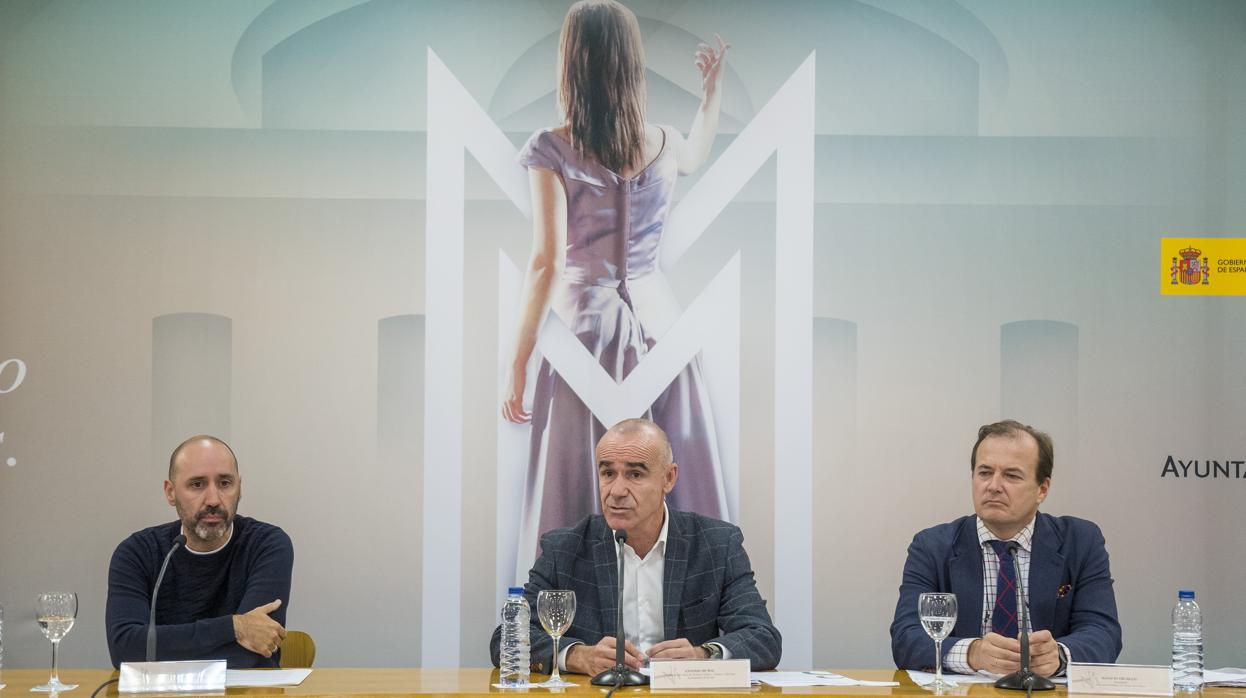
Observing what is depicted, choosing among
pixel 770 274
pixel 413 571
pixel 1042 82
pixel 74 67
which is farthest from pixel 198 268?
pixel 1042 82

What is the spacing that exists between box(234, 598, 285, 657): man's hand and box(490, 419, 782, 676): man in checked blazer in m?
0.65

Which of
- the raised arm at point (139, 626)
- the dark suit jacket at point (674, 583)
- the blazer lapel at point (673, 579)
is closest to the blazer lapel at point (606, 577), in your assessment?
the dark suit jacket at point (674, 583)

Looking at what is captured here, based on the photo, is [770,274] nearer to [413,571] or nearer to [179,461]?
[413,571]

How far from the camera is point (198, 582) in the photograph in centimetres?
387

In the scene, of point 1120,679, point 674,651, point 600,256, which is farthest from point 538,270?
point 1120,679

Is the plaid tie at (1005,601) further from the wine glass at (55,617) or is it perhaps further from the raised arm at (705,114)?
the wine glass at (55,617)

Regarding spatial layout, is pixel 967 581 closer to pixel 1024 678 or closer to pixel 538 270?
pixel 1024 678

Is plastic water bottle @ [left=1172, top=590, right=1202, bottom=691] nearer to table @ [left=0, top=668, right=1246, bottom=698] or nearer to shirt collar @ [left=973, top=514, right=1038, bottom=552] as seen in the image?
table @ [left=0, top=668, right=1246, bottom=698]

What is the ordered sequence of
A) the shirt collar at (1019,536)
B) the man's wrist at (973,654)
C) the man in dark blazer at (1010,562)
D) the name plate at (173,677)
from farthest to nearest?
the shirt collar at (1019,536), the man in dark blazer at (1010,562), the man's wrist at (973,654), the name plate at (173,677)

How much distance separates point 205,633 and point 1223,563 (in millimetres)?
3682

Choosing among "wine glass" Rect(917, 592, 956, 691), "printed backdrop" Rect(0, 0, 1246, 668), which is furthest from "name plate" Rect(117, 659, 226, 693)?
"wine glass" Rect(917, 592, 956, 691)

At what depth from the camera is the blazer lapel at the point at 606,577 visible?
11.9 feet

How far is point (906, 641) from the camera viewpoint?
353 centimetres

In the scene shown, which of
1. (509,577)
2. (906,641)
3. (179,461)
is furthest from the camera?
(509,577)
